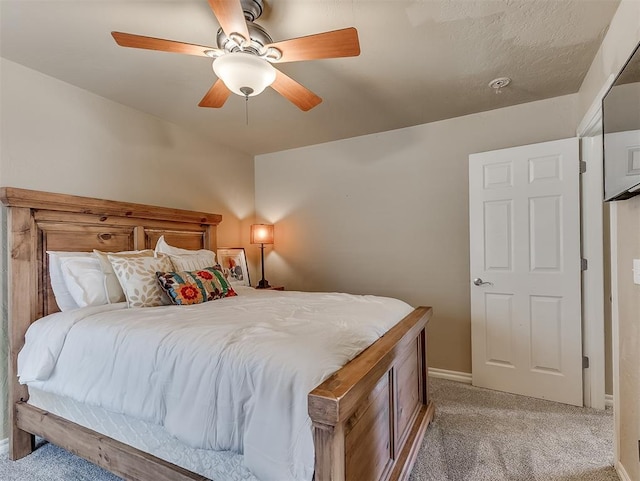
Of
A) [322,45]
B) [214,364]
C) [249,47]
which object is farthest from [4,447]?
[322,45]

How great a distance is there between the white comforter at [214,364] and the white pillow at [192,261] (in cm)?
55

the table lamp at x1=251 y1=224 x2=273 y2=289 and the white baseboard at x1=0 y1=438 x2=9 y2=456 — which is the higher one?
the table lamp at x1=251 y1=224 x2=273 y2=289

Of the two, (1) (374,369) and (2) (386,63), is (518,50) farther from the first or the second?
(1) (374,369)

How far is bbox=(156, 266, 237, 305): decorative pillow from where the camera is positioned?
87.4 inches

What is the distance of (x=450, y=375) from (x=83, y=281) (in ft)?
10.2

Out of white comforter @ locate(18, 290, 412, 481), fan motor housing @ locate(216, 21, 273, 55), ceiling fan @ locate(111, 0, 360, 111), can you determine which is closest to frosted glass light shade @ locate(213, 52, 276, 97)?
ceiling fan @ locate(111, 0, 360, 111)

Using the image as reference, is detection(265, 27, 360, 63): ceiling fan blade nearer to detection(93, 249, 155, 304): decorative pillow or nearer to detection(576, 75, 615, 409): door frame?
detection(93, 249, 155, 304): decorative pillow

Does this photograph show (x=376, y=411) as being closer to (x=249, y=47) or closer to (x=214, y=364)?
(x=214, y=364)

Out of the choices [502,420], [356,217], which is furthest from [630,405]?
[356,217]

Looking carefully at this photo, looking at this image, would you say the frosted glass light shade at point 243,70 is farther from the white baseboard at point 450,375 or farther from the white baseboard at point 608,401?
the white baseboard at point 608,401

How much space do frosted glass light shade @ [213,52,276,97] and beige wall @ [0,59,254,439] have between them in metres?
1.55

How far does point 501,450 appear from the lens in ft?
6.50

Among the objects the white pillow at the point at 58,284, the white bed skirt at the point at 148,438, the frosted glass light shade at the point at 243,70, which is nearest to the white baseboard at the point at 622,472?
the white bed skirt at the point at 148,438

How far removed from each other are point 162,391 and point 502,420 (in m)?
2.25
